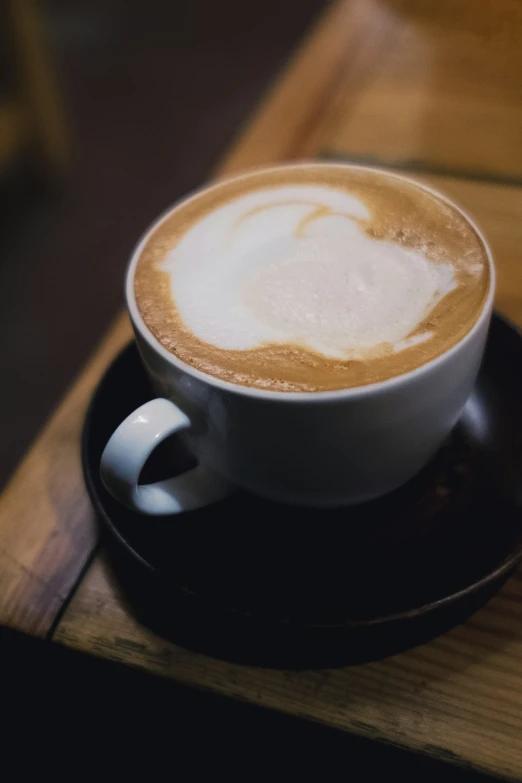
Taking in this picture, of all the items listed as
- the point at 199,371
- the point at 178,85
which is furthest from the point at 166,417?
the point at 178,85

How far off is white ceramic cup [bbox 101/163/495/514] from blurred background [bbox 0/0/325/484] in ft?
3.08

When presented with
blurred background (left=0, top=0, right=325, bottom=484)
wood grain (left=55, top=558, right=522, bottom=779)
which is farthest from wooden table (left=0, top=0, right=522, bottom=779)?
blurred background (left=0, top=0, right=325, bottom=484)

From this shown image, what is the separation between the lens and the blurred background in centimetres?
154

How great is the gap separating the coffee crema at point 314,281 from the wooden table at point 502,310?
0.52 ft

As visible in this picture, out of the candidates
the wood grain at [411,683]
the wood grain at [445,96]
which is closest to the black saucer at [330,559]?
the wood grain at [411,683]

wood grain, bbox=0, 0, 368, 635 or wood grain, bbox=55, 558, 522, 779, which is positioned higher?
wood grain, bbox=0, 0, 368, 635

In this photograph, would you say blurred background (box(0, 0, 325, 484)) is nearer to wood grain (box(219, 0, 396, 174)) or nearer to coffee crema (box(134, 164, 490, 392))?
wood grain (box(219, 0, 396, 174))

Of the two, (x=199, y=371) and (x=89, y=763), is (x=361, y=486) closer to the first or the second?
(x=199, y=371)

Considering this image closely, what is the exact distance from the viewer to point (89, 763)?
23.3 inches

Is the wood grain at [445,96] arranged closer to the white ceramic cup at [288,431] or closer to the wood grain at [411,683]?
the white ceramic cup at [288,431]

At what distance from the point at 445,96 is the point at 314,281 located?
0.54 m

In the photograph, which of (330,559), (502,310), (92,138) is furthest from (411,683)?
(92,138)

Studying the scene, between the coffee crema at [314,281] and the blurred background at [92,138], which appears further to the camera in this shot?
the blurred background at [92,138]

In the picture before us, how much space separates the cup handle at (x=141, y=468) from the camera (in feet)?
1.28
